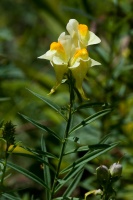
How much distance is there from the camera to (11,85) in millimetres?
2406

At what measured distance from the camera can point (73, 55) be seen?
104 cm

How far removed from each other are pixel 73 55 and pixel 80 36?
0.15 feet

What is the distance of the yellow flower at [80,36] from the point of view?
1.05m

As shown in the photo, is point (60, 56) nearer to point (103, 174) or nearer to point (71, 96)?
point (71, 96)

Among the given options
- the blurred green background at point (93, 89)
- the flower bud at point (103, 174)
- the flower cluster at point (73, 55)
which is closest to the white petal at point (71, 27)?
the flower cluster at point (73, 55)

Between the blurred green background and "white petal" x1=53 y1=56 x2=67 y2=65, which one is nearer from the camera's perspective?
"white petal" x1=53 y1=56 x2=67 y2=65

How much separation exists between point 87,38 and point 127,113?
3.77ft

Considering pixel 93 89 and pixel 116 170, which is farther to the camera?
pixel 93 89

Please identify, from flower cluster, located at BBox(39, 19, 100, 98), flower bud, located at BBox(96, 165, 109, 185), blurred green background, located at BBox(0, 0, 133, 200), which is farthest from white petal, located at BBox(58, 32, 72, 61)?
blurred green background, located at BBox(0, 0, 133, 200)

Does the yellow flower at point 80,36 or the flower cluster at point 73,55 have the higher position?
the yellow flower at point 80,36

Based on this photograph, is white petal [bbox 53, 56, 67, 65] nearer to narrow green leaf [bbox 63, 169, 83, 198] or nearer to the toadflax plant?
the toadflax plant

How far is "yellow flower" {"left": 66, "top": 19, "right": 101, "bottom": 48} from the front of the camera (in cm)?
105

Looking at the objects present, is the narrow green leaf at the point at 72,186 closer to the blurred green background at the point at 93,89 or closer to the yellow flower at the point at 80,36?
the yellow flower at the point at 80,36

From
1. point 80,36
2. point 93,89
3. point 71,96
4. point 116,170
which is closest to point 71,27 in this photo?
point 80,36
